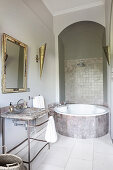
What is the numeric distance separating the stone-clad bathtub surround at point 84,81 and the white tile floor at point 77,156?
6.81 feet

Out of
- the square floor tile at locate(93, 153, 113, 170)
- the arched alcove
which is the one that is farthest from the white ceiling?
the square floor tile at locate(93, 153, 113, 170)

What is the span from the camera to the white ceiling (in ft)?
12.1

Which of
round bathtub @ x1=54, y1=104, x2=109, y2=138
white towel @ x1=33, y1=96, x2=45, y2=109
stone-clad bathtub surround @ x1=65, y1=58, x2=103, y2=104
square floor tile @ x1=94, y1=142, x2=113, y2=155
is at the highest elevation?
stone-clad bathtub surround @ x1=65, y1=58, x2=103, y2=104

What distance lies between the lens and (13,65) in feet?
7.57

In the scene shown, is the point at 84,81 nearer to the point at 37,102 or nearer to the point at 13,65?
the point at 37,102

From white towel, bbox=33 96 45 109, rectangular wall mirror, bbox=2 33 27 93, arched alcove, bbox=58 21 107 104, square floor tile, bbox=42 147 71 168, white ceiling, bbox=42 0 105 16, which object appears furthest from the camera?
arched alcove, bbox=58 21 107 104

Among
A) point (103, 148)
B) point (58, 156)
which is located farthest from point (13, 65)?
point (103, 148)

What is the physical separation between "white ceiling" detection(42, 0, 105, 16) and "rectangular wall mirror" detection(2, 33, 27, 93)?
2.01 metres

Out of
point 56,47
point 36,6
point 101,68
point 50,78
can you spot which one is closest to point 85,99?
point 101,68

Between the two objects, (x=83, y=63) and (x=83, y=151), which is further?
(x=83, y=63)

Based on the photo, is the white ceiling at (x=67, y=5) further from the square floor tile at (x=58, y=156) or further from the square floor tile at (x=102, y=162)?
the square floor tile at (x=102, y=162)

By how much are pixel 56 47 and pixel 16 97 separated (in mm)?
2540

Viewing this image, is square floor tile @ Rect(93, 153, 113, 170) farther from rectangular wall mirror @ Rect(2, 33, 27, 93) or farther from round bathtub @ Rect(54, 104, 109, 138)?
rectangular wall mirror @ Rect(2, 33, 27, 93)

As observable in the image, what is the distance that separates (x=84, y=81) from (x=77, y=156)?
305cm
